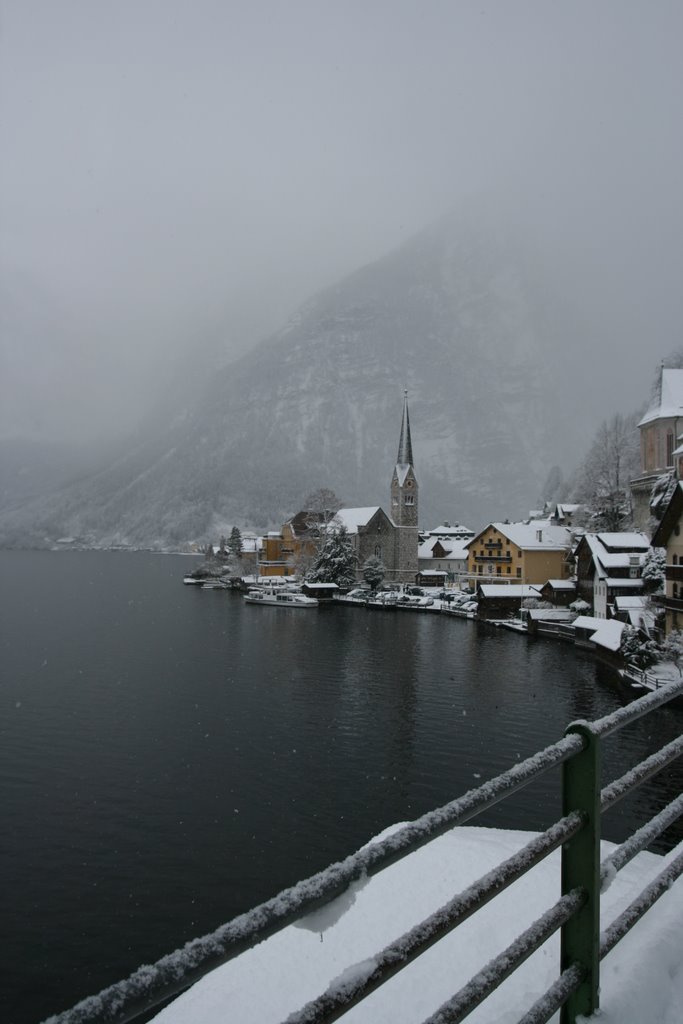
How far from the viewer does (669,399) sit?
161 feet

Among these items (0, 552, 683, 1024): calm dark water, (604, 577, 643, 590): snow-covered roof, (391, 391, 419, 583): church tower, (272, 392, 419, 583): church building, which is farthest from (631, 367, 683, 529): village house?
(391, 391, 419, 583): church tower

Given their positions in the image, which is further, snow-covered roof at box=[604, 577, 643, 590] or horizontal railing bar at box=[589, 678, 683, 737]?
snow-covered roof at box=[604, 577, 643, 590]

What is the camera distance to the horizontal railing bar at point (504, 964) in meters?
1.44

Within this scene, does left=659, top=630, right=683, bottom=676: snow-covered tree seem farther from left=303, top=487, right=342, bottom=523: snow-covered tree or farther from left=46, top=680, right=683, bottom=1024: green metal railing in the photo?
left=303, top=487, right=342, bottom=523: snow-covered tree

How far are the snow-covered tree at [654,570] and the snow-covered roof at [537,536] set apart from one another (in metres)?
23.5

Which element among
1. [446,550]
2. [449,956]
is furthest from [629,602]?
[446,550]

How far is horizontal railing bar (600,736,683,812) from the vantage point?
196 cm

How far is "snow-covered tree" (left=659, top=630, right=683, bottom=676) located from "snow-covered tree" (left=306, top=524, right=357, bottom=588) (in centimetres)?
4873

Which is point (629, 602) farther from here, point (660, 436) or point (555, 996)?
point (555, 996)

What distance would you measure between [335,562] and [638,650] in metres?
48.4

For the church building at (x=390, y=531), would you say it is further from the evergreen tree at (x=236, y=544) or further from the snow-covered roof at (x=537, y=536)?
the snow-covered roof at (x=537, y=536)

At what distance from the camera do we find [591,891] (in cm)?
185

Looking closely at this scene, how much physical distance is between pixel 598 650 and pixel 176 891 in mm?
30978

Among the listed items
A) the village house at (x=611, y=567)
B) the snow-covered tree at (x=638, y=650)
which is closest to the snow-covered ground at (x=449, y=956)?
the snow-covered tree at (x=638, y=650)
